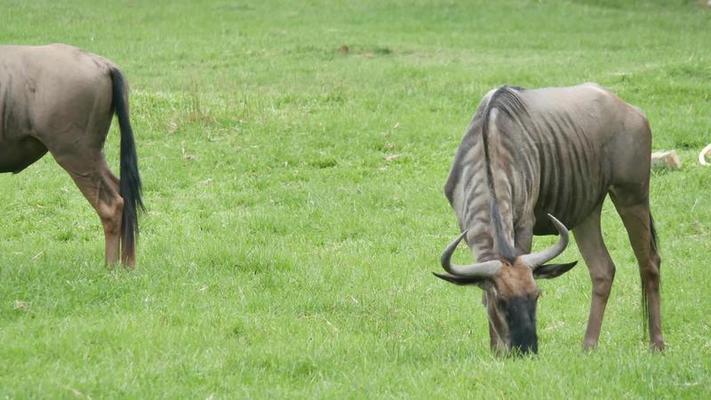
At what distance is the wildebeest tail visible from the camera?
943 centimetres

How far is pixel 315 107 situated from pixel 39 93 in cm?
752

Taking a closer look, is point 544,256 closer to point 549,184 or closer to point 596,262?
point 549,184

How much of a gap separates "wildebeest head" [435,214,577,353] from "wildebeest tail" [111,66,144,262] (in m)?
3.51

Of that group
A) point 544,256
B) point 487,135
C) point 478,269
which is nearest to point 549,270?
point 544,256

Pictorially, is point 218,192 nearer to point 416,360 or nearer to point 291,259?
point 291,259

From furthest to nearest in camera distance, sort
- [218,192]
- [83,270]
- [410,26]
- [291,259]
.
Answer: [410,26] → [218,192] → [291,259] → [83,270]

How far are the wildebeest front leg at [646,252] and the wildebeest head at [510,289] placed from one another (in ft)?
5.34

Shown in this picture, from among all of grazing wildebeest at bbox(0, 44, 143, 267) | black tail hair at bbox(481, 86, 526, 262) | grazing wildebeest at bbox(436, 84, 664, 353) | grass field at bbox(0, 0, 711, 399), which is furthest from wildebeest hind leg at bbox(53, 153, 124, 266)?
black tail hair at bbox(481, 86, 526, 262)

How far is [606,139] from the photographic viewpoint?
8281mm

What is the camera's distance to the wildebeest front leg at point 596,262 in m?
8.27

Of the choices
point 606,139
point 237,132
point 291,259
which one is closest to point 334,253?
point 291,259

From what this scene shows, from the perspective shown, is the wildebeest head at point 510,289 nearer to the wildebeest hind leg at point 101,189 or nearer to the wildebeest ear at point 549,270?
the wildebeest ear at point 549,270

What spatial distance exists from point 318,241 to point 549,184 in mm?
3438

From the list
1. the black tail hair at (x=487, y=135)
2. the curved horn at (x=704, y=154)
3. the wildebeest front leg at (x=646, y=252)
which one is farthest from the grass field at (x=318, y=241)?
the black tail hair at (x=487, y=135)
